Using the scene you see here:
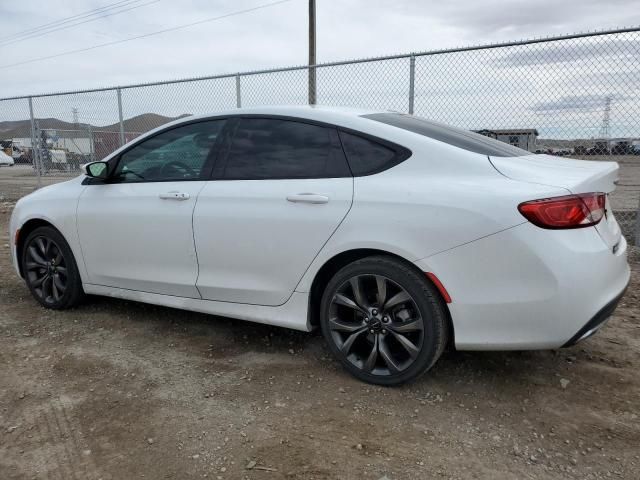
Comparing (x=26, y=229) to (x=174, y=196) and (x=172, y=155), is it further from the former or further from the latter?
(x=174, y=196)

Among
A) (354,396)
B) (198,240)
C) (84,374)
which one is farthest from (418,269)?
(84,374)

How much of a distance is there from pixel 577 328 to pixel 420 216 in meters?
0.90

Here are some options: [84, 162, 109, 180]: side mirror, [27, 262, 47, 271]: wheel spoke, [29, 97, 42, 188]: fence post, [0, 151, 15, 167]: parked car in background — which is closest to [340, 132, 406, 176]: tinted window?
[84, 162, 109, 180]: side mirror

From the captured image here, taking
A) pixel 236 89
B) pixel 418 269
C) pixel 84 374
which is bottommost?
pixel 84 374

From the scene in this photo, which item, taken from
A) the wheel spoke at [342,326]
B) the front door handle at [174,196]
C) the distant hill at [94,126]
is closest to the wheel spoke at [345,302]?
the wheel spoke at [342,326]

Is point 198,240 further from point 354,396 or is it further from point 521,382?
point 521,382

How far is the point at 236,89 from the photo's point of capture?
25.1ft

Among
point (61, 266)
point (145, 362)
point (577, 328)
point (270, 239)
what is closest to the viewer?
point (577, 328)

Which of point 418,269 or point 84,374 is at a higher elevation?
point 418,269

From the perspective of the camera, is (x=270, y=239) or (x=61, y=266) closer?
(x=270, y=239)

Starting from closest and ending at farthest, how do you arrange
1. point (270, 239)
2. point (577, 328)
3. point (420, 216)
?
point (577, 328) < point (420, 216) < point (270, 239)

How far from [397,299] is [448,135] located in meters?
1.03

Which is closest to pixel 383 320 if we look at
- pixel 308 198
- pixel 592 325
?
pixel 308 198

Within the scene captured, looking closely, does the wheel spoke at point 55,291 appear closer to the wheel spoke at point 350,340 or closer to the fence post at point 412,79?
the wheel spoke at point 350,340
